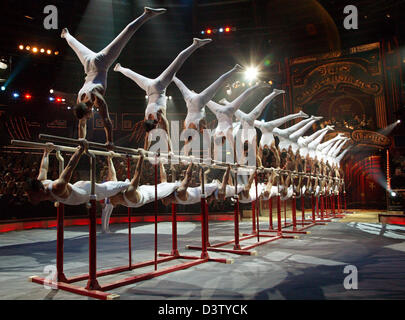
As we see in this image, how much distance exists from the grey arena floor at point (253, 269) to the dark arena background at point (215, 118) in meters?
0.07

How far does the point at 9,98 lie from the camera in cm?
1355

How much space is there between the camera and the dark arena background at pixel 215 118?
6555 mm

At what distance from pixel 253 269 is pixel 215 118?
40.8 feet

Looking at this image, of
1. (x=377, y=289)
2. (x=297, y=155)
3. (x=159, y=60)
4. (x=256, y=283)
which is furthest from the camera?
(x=159, y=60)

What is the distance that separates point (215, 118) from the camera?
16672mm

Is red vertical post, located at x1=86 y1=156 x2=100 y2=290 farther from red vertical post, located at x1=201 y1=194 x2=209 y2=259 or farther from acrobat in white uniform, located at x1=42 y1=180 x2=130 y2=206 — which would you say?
red vertical post, located at x1=201 y1=194 x2=209 y2=259
